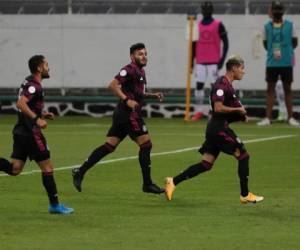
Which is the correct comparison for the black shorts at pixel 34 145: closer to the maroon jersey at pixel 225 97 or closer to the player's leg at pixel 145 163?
the maroon jersey at pixel 225 97

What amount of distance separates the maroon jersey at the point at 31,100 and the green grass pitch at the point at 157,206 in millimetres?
877

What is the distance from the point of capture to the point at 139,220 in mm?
12570

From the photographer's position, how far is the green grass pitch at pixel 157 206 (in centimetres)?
1123

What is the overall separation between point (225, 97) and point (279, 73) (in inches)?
474

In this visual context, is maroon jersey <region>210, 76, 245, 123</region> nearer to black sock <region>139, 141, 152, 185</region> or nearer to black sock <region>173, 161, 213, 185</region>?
black sock <region>173, 161, 213, 185</region>

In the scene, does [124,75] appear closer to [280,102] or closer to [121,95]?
[121,95]

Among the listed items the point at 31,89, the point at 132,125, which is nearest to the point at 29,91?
the point at 31,89

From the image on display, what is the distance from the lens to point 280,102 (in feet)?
88.1

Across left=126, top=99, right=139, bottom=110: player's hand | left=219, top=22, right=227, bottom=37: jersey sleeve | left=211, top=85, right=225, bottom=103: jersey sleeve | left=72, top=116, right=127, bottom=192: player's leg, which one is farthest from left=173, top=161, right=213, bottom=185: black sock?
left=219, top=22, right=227, bottom=37: jersey sleeve

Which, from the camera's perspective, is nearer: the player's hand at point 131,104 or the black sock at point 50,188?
the black sock at point 50,188

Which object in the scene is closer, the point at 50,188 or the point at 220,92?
the point at 50,188

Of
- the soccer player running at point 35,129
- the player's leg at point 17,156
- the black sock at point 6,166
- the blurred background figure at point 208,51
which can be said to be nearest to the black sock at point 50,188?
the soccer player running at point 35,129

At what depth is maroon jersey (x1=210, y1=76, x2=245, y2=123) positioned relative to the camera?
45.4ft

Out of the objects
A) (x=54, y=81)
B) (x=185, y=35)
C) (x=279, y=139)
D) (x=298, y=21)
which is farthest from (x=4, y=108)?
(x=279, y=139)
